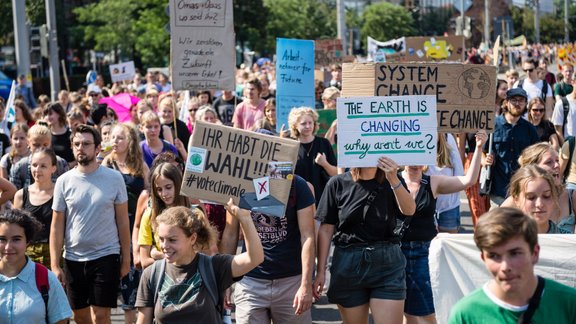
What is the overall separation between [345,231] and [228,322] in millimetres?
1125

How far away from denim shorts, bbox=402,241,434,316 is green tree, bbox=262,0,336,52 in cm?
5141

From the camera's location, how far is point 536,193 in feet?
17.1

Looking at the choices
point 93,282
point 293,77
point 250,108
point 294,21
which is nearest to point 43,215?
point 93,282

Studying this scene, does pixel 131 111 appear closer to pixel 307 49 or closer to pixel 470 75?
pixel 307 49

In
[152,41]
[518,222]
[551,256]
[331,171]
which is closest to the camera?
[518,222]

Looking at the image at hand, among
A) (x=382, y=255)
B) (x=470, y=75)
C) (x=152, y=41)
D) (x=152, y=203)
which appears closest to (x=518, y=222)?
(x=382, y=255)

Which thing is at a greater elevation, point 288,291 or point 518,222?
point 518,222

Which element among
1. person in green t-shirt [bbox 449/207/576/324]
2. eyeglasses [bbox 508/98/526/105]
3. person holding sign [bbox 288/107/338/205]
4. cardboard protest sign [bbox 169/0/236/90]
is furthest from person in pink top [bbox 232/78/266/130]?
person in green t-shirt [bbox 449/207/576/324]

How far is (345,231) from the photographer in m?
6.09

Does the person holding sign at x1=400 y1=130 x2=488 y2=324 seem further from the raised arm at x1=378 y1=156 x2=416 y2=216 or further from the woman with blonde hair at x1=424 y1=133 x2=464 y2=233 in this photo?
the woman with blonde hair at x1=424 y1=133 x2=464 y2=233

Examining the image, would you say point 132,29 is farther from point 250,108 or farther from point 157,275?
point 157,275

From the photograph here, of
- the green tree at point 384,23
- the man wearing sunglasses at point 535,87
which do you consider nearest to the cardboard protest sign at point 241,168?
the man wearing sunglasses at point 535,87

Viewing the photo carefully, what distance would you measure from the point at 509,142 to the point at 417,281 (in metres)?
3.60

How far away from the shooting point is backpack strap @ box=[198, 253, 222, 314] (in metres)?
4.96
